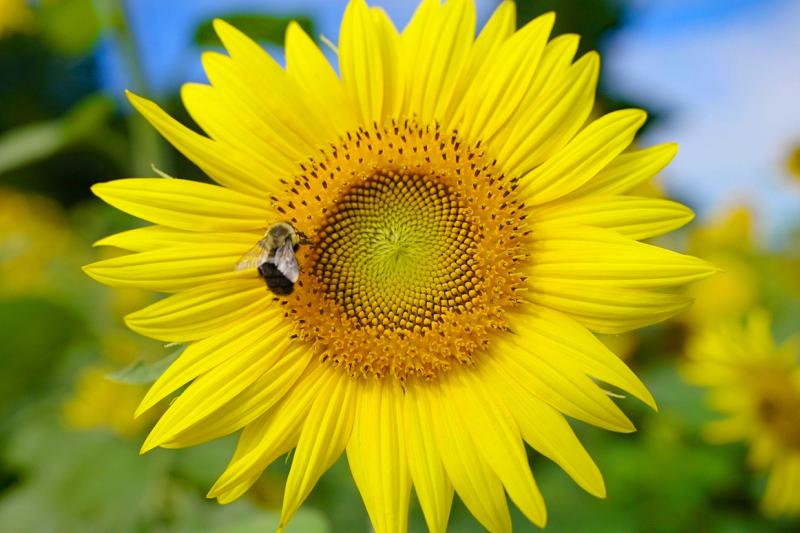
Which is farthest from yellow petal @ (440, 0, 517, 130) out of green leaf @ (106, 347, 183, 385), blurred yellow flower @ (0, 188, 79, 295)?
blurred yellow flower @ (0, 188, 79, 295)

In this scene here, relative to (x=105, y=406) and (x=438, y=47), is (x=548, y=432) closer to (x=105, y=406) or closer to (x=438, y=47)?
(x=438, y=47)

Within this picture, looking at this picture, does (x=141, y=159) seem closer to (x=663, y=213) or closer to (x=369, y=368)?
(x=369, y=368)

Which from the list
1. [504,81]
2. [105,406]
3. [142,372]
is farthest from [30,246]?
[504,81]

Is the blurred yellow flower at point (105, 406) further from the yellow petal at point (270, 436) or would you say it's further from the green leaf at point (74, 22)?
the yellow petal at point (270, 436)

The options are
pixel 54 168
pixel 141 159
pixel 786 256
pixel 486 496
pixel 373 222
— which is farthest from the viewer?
pixel 54 168

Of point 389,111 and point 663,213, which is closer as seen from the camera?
point 663,213

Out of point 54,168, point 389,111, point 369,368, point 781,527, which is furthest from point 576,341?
point 54,168

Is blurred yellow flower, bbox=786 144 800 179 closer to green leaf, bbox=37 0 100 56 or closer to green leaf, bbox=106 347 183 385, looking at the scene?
green leaf, bbox=37 0 100 56
